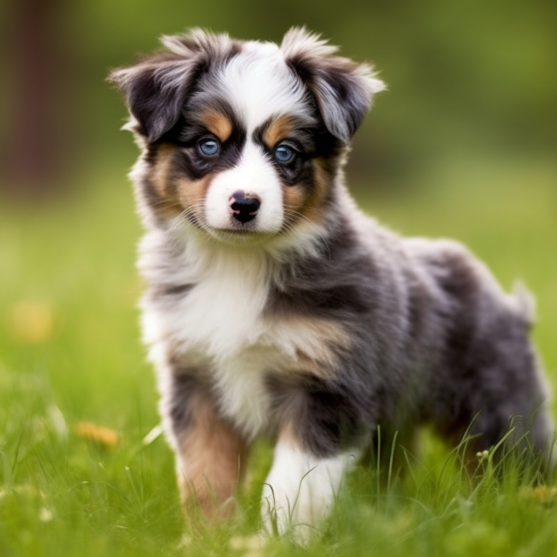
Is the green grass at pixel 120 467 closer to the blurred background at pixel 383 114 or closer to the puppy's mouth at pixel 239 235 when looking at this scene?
the puppy's mouth at pixel 239 235

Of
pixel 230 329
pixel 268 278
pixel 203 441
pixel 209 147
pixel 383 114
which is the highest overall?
pixel 209 147

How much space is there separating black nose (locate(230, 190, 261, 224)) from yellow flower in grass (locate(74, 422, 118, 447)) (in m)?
1.28

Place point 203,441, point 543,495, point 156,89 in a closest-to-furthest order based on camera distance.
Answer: point 543,495 → point 156,89 → point 203,441

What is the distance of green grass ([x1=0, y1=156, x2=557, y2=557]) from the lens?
2.86 metres

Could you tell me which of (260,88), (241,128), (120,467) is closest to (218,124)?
(241,128)

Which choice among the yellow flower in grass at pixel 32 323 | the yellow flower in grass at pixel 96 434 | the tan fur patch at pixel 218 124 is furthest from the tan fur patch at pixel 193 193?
the yellow flower in grass at pixel 32 323

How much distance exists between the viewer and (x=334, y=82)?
3.79 meters

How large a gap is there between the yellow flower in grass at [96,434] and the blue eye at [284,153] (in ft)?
4.55

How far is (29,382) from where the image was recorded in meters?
4.83

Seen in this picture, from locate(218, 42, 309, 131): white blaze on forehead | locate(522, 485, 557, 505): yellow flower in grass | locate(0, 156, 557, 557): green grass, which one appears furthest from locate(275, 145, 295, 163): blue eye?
locate(522, 485, 557, 505): yellow flower in grass

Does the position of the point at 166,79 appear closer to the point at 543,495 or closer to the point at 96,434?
the point at 96,434

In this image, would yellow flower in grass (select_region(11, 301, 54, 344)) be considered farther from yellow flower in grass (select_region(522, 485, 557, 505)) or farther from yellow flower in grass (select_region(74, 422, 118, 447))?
yellow flower in grass (select_region(522, 485, 557, 505))

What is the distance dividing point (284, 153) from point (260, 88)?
23 cm

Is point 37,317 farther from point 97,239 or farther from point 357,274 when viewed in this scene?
point 97,239
